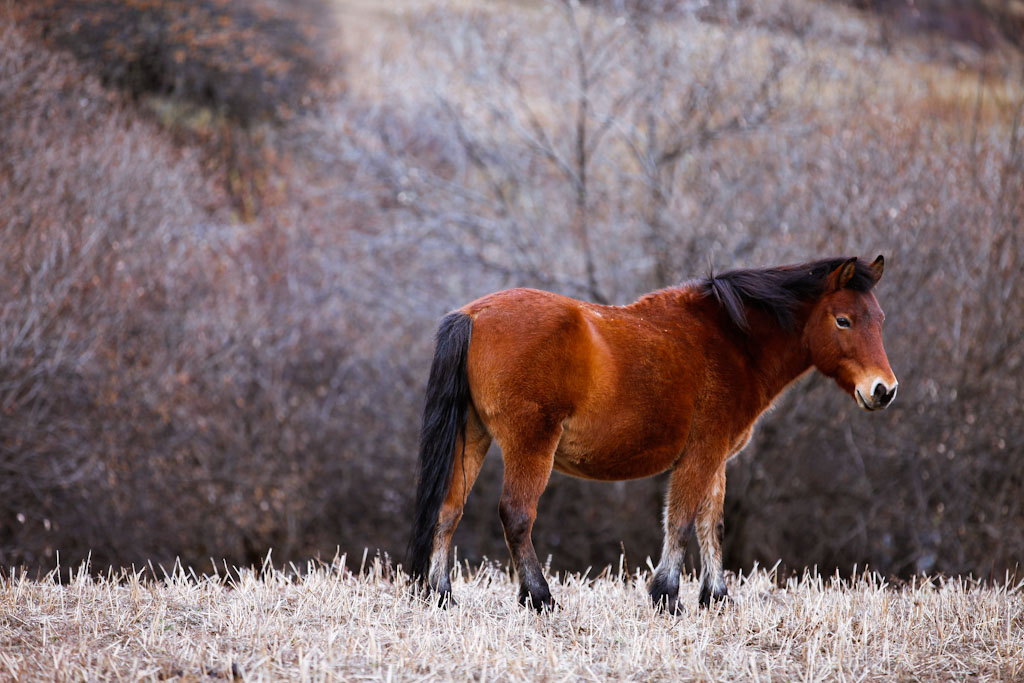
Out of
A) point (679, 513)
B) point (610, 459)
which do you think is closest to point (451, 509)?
point (610, 459)

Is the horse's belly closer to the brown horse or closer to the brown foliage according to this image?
the brown horse

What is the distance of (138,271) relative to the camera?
538 inches

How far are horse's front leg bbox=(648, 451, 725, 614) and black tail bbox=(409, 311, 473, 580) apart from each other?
146cm

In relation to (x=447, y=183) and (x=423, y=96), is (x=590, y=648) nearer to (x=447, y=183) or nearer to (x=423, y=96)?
(x=447, y=183)

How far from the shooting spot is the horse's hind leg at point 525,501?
16.9 feet

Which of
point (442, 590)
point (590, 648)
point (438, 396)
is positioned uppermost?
point (438, 396)

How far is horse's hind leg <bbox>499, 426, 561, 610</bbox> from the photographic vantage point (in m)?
5.14

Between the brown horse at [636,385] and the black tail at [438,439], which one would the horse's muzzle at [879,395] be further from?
the black tail at [438,439]

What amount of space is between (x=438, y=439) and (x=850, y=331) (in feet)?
8.97

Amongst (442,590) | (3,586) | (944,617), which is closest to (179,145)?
(3,586)

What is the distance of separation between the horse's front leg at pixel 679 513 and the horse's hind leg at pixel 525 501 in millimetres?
799

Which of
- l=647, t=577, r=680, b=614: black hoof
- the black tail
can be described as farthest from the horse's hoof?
the black tail

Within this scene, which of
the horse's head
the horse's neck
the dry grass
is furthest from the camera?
the horse's neck

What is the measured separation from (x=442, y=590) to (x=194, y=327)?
32.4 feet
